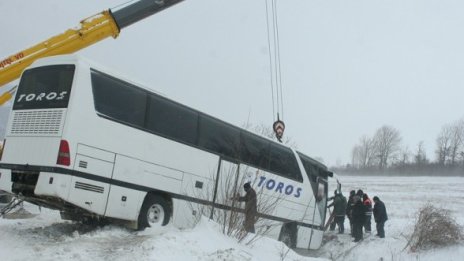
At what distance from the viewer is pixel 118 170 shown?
912 cm

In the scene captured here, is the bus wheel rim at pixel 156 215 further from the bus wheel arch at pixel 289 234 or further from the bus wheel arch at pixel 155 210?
the bus wheel arch at pixel 289 234

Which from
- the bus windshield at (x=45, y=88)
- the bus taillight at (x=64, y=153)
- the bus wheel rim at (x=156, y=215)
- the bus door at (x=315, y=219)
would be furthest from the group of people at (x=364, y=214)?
the bus windshield at (x=45, y=88)

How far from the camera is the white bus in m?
8.41

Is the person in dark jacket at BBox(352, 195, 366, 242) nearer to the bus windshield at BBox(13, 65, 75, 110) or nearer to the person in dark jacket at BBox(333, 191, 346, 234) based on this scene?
the person in dark jacket at BBox(333, 191, 346, 234)

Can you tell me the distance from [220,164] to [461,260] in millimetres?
7184

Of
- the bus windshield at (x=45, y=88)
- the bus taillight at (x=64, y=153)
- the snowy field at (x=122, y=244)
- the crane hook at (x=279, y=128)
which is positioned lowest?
the snowy field at (x=122, y=244)

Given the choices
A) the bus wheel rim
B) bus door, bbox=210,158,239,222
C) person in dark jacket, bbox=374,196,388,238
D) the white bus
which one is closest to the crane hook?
person in dark jacket, bbox=374,196,388,238

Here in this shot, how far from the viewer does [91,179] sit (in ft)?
28.2

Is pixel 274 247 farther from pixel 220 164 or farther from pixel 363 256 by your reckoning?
pixel 363 256

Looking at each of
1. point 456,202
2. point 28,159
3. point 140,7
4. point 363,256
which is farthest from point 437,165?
point 28,159

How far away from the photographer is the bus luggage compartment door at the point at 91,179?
838 cm

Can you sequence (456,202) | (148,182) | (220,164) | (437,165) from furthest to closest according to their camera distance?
(437,165)
(456,202)
(220,164)
(148,182)

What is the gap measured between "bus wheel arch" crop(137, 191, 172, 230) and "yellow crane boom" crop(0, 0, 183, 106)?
17.9 feet

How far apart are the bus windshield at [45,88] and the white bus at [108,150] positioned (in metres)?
0.02
